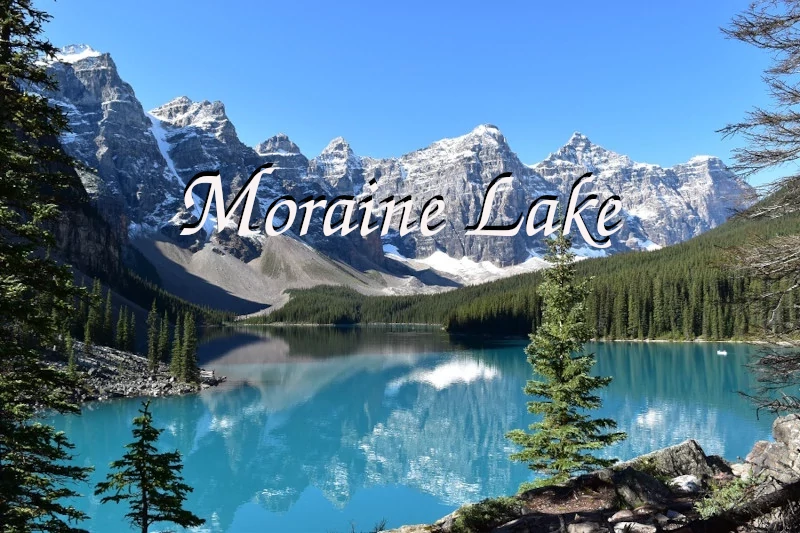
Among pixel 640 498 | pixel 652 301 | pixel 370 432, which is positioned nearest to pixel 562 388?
pixel 640 498

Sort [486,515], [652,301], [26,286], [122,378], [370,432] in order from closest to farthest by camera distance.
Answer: [26,286], [486,515], [370,432], [122,378], [652,301]

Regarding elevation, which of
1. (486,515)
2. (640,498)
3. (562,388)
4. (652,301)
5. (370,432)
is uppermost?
(652,301)

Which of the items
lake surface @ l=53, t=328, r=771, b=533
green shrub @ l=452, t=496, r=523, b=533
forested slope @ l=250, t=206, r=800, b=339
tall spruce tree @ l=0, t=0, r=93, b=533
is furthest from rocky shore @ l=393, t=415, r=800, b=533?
forested slope @ l=250, t=206, r=800, b=339

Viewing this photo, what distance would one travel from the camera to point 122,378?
5241 centimetres

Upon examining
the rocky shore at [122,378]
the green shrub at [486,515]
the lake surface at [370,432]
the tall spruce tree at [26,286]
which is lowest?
the lake surface at [370,432]

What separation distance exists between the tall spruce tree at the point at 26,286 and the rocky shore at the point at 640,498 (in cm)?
736

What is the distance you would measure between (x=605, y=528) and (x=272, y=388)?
54.0m

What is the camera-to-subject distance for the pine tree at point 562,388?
15.6 metres

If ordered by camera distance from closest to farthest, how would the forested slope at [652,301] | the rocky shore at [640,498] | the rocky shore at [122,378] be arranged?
1. the rocky shore at [640,498]
2. the rocky shore at [122,378]
3. the forested slope at [652,301]

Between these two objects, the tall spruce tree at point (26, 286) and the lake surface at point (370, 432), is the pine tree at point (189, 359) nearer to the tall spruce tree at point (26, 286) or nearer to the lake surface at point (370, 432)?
the lake surface at point (370, 432)

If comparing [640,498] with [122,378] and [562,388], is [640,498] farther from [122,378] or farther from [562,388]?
[122,378]

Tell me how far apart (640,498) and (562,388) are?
5.92 meters

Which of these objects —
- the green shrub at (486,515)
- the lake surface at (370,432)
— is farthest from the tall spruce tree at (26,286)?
the lake surface at (370,432)

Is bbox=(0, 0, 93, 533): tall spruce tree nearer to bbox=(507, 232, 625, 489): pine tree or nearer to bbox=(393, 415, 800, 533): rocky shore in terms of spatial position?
bbox=(393, 415, 800, 533): rocky shore
